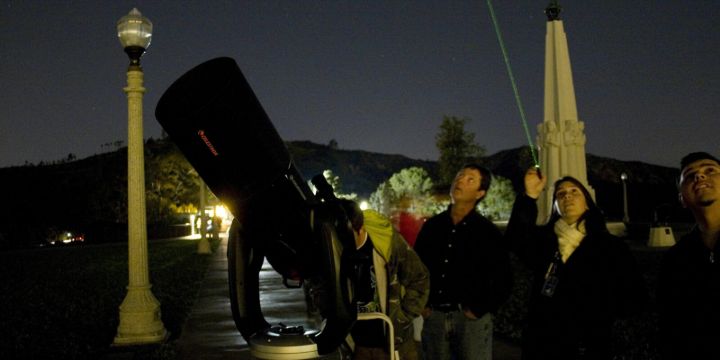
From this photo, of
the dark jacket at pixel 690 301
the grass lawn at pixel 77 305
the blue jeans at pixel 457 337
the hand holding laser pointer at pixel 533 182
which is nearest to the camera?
the dark jacket at pixel 690 301

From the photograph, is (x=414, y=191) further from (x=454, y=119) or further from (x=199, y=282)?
(x=199, y=282)

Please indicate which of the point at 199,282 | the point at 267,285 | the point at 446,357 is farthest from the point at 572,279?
the point at 199,282

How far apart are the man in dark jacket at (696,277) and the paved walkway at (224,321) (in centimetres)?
370

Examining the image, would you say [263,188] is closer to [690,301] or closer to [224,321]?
[690,301]

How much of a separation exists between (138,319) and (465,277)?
5114 millimetres

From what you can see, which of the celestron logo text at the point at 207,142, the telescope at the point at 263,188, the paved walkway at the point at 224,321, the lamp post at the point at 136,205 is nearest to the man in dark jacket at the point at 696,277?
the telescope at the point at 263,188

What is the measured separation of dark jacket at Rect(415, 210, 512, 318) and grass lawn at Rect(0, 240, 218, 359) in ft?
14.3

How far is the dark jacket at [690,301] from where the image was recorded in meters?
2.69

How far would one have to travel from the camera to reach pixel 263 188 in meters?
2.41

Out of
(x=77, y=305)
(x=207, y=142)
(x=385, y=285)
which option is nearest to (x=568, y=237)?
(x=385, y=285)

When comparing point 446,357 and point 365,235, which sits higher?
point 365,235

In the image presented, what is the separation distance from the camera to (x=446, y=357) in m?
3.75

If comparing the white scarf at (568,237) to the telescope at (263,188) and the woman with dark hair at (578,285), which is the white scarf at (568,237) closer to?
the woman with dark hair at (578,285)

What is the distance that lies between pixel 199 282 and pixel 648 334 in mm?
10944
